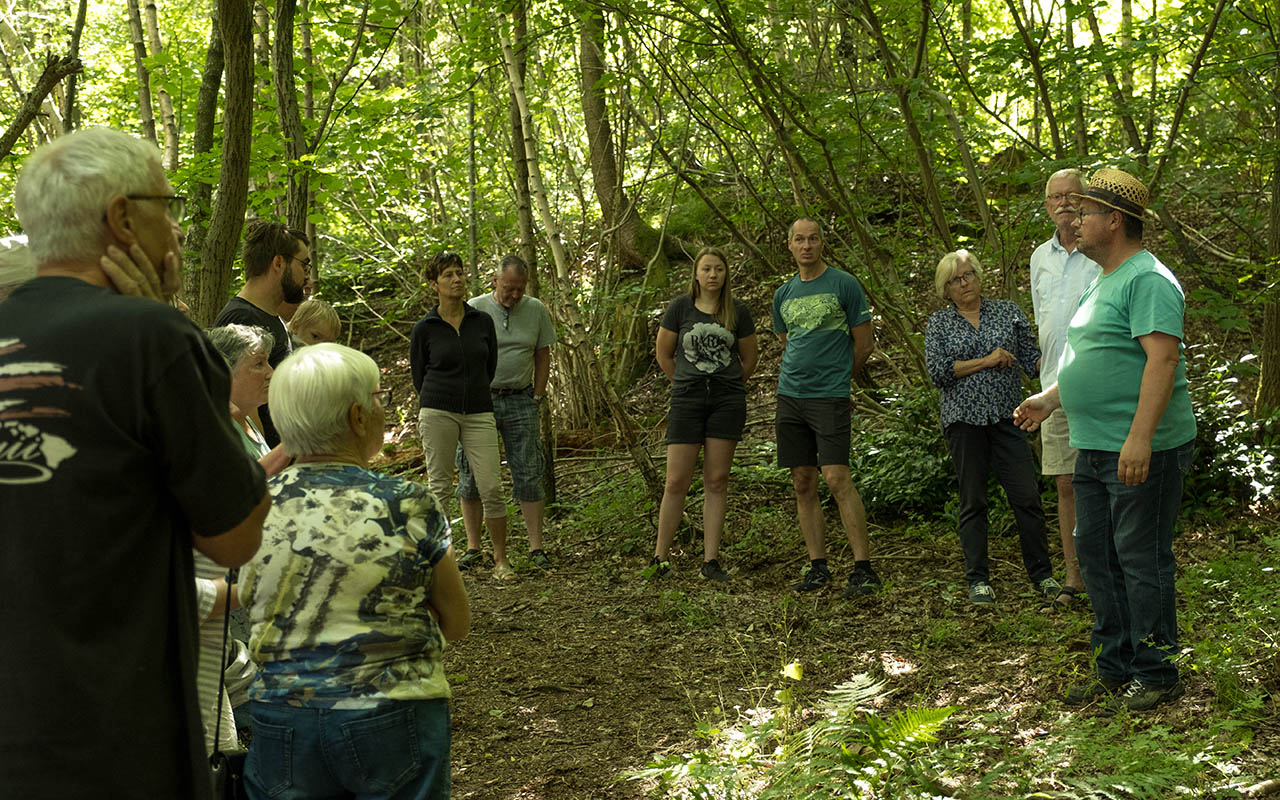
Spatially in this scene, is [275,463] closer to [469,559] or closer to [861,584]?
[861,584]

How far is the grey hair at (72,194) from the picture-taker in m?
1.75

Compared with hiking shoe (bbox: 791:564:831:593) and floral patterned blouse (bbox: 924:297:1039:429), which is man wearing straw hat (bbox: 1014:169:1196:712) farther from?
hiking shoe (bbox: 791:564:831:593)

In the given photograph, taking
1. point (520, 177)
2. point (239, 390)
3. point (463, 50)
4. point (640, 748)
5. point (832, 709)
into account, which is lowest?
point (640, 748)

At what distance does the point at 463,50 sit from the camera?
8109 millimetres

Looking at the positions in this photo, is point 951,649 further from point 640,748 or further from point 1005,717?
point 640,748

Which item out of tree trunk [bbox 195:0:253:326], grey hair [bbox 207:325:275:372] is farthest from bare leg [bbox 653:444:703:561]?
grey hair [bbox 207:325:275:372]

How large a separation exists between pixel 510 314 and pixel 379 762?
5317mm

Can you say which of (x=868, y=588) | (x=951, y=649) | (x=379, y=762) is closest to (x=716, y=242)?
(x=868, y=588)

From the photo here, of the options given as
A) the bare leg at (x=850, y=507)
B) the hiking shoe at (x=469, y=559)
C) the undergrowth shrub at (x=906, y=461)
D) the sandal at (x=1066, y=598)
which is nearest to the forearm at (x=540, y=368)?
the hiking shoe at (x=469, y=559)

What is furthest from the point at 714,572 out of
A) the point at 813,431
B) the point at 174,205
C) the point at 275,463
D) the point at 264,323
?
the point at 174,205

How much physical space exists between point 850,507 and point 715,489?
86cm

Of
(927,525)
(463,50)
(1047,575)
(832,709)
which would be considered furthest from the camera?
(463,50)

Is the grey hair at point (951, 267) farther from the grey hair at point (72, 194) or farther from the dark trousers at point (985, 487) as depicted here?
the grey hair at point (72, 194)

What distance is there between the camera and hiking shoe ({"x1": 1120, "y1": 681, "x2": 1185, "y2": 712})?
3.85 meters
